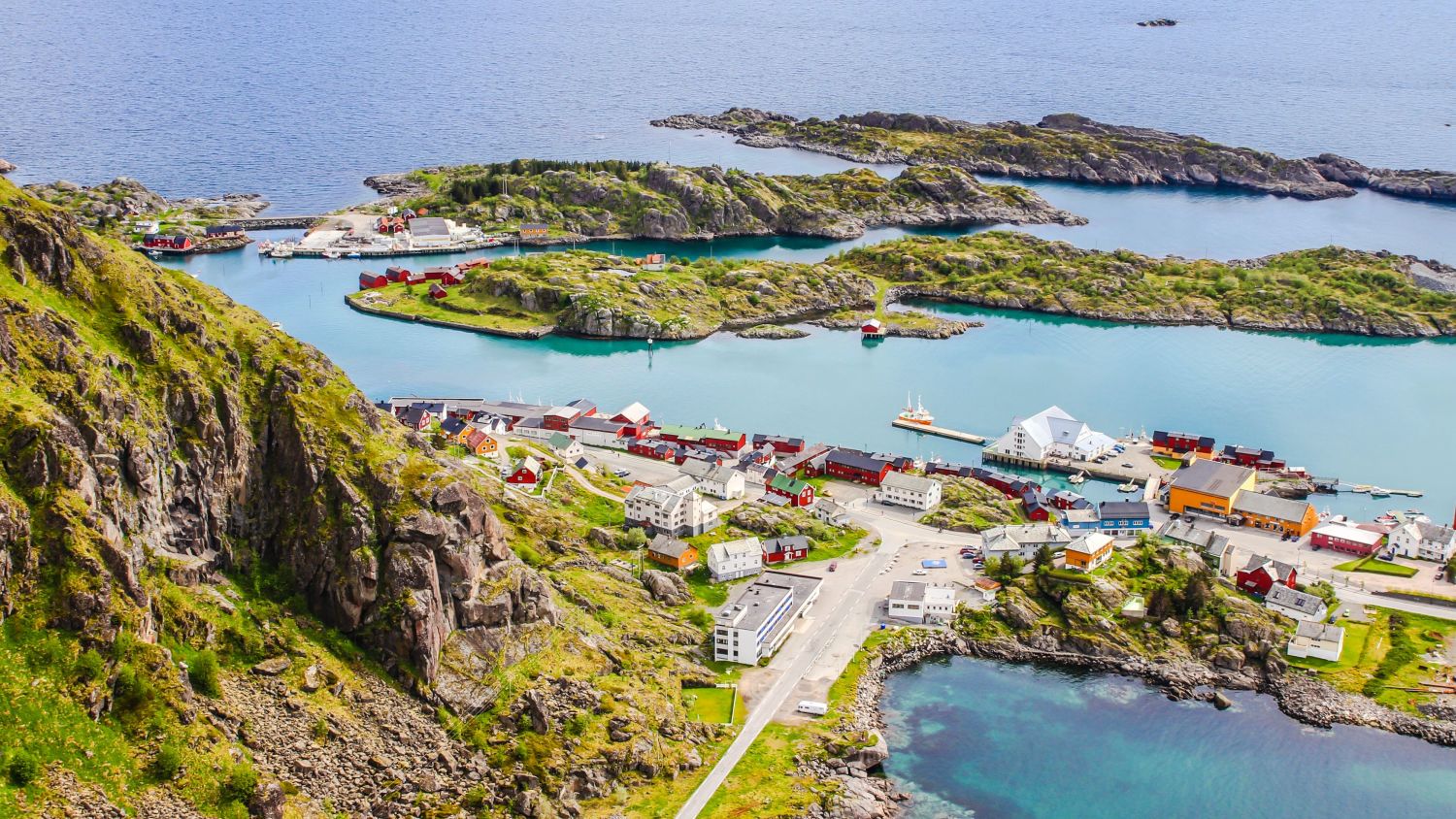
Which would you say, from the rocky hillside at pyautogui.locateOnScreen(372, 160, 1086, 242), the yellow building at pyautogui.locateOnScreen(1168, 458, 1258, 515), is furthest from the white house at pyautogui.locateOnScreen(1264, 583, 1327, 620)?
the rocky hillside at pyautogui.locateOnScreen(372, 160, 1086, 242)

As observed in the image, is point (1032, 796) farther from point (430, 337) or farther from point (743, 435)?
point (430, 337)

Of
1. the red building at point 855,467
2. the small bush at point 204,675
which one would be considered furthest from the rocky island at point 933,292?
the small bush at point 204,675

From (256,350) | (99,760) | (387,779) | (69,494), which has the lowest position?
(387,779)

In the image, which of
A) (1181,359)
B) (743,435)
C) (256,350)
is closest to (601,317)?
(743,435)

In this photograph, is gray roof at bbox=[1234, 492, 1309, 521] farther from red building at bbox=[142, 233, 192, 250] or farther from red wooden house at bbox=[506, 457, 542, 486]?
red building at bbox=[142, 233, 192, 250]

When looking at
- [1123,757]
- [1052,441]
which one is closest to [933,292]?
[1052,441]
